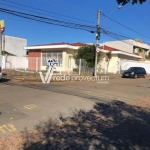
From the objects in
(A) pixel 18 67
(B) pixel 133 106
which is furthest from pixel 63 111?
(A) pixel 18 67

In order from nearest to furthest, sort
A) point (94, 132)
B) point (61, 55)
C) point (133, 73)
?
point (94, 132) → point (133, 73) → point (61, 55)

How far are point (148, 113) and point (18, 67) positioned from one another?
85.7 ft

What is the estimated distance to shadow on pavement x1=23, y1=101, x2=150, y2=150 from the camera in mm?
4352

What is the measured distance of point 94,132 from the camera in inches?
207

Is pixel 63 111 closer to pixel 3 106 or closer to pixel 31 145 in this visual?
pixel 3 106

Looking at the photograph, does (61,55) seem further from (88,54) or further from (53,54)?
(88,54)

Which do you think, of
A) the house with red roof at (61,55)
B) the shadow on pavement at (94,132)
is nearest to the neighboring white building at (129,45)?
the house with red roof at (61,55)

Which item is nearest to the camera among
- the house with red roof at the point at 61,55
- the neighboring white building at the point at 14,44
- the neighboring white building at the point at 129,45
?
the house with red roof at the point at 61,55

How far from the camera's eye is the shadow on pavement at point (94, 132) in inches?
171

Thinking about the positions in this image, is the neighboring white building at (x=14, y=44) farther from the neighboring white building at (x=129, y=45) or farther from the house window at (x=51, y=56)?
the neighboring white building at (x=129, y=45)

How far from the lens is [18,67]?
31062mm

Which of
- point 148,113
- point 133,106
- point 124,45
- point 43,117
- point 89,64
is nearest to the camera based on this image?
point 43,117

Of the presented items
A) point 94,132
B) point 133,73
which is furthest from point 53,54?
point 94,132

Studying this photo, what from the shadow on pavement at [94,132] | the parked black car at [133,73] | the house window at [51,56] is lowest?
the shadow on pavement at [94,132]
